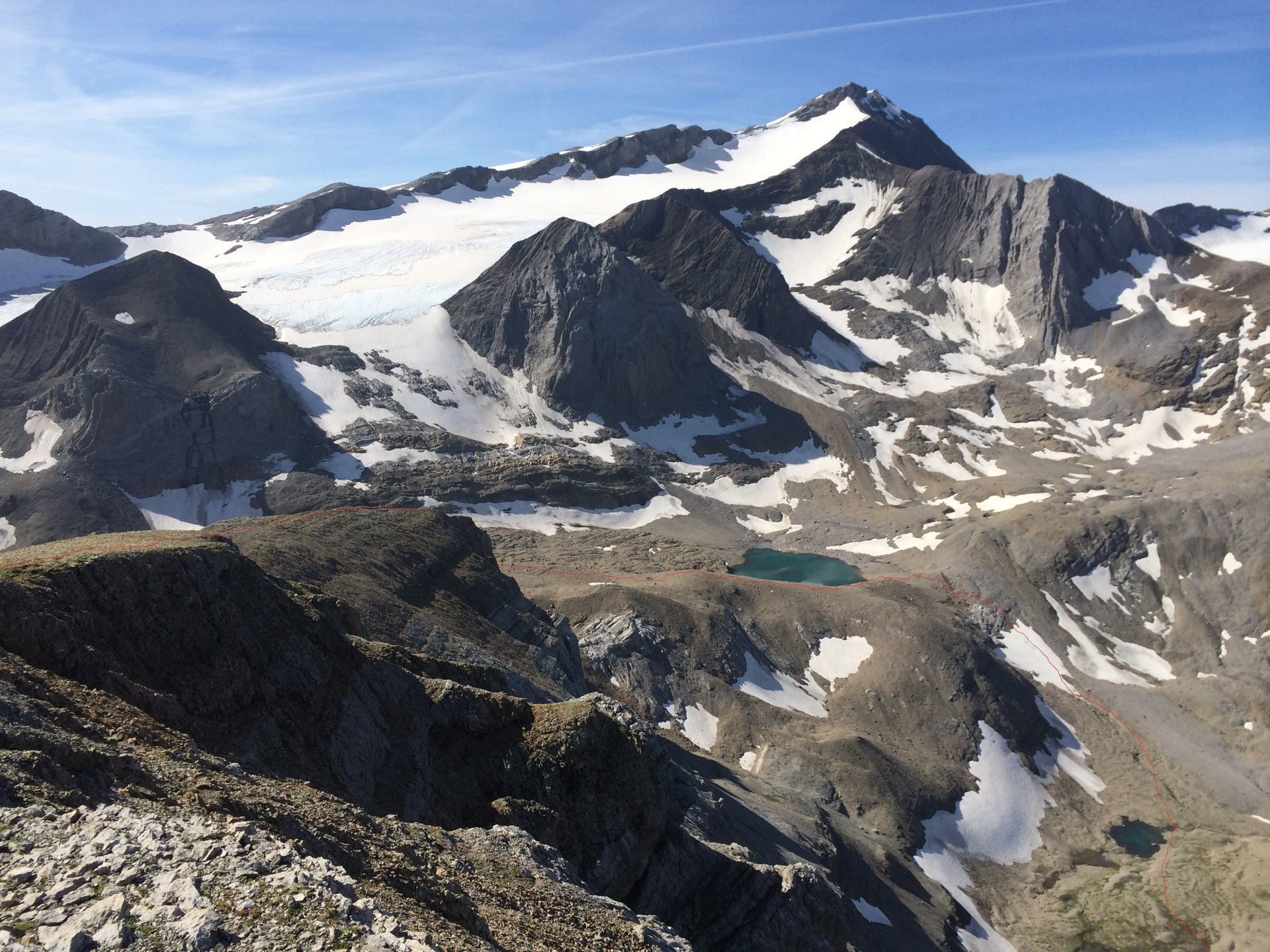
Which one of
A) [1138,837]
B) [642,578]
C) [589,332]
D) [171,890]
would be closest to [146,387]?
[589,332]

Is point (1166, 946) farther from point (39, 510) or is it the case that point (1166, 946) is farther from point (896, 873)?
point (39, 510)

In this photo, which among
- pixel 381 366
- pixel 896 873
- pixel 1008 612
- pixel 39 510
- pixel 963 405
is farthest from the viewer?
pixel 963 405

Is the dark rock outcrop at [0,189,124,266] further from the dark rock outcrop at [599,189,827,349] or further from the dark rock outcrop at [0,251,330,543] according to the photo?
the dark rock outcrop at [599,189,827,349]

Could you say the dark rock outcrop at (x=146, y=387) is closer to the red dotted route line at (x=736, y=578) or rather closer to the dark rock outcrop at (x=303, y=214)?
the red dotted route line at (x=736, y=578)

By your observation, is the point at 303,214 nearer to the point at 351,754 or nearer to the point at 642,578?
the point at 642,578

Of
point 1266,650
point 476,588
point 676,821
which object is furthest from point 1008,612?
point 676,821

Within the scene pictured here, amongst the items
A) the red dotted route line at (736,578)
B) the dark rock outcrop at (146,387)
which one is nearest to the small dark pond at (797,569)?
the red dotted route line at (736,578)
